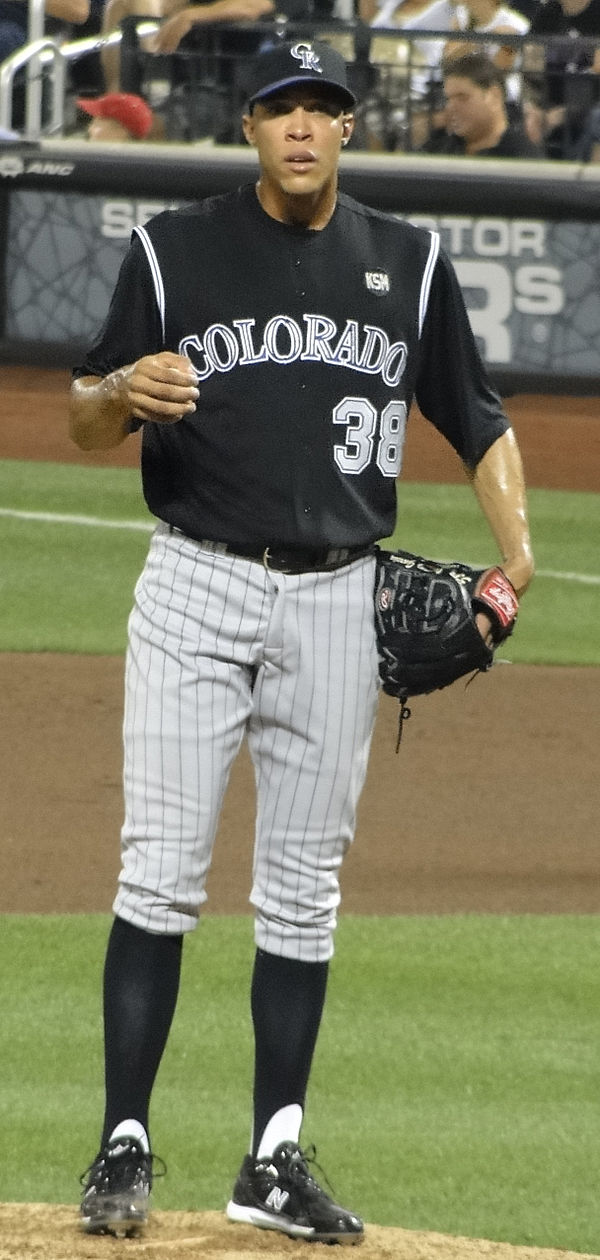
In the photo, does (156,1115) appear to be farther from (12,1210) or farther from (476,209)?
(476,209)

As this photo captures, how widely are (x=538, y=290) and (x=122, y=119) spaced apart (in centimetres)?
308

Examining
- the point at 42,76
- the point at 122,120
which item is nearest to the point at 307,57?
the point at 122,120

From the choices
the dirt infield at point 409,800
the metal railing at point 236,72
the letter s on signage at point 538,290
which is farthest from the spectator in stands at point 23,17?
the dirt infield at point 409,800

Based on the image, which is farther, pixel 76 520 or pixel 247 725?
Result: pixel 76 520

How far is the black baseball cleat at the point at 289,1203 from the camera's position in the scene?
3258mm

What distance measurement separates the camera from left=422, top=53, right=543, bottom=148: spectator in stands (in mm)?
13508

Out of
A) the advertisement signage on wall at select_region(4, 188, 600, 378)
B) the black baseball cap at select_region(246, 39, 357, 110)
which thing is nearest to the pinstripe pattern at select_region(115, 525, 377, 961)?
the black baseball cap at select_region(246, 39, 357, 110)

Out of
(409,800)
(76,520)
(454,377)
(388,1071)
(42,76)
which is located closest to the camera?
(454,377)

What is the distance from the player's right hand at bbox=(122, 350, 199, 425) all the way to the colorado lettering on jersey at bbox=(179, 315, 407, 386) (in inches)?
4.3

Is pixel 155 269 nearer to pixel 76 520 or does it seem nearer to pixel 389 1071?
pixel 389 1071

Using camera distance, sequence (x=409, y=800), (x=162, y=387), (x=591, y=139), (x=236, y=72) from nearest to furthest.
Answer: (x=162, y=387), (x=409, y=800), (x=591, y=139), (x=236, y=72)

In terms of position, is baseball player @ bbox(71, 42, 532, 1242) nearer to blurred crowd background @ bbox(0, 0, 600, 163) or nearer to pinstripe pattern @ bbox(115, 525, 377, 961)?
pinstripe pattern @ bbox(115, 525, 377, 961)

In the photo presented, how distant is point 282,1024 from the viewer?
332 cm

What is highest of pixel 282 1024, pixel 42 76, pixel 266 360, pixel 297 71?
pixel 42 76
